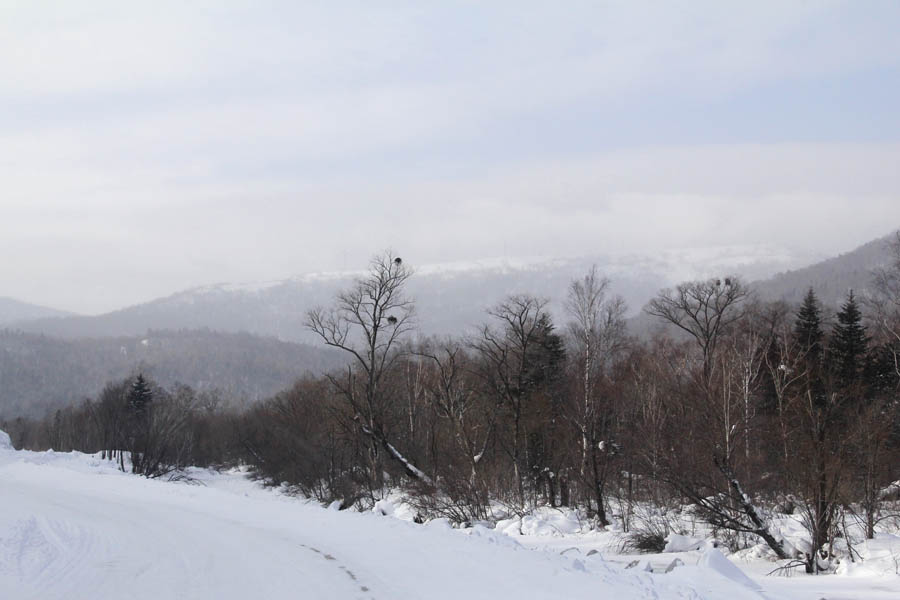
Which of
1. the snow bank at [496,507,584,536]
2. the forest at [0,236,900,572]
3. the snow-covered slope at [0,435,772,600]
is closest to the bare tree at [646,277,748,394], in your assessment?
the forest at [0,236,900,572]

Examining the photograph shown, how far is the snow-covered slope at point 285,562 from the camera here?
10.1 metres

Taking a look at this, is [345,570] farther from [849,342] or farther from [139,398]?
[139,398]

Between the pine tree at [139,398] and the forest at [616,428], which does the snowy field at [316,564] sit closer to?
the forest at [616,428]

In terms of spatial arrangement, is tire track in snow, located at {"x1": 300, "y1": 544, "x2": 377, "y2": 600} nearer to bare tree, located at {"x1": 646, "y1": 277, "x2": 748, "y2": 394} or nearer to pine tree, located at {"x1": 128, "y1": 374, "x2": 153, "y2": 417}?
bare tree, located at {"x1": 646, "y1": 277, "x2": 748, "y2": 394}

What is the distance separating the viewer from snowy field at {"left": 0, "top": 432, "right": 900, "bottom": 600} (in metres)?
10.1

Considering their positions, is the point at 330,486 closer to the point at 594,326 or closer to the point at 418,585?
the point at 594,326

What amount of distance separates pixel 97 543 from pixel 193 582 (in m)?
4.53

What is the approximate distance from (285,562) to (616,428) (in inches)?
786

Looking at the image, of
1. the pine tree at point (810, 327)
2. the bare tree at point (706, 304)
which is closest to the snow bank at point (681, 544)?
the bare tree at point (706, 304)

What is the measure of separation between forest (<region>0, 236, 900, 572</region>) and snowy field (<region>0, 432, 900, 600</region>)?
2498 mm

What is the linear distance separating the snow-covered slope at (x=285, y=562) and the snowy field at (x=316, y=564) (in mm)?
26

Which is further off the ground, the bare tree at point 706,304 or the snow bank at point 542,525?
the bare tree at point 706,304

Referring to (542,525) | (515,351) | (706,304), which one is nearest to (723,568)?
(542,525)

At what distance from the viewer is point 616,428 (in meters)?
29.6
